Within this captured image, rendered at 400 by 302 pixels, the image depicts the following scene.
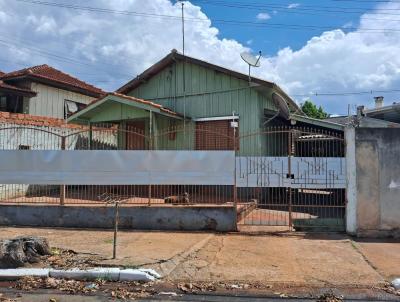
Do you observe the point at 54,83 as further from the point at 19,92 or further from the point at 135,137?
the point at 135,137

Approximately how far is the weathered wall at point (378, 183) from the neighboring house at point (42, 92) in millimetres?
15182

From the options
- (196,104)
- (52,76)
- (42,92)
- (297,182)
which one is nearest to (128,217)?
(297,182)

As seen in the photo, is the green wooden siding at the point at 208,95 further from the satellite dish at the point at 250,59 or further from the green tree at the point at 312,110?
the green tree at the point at 312,110

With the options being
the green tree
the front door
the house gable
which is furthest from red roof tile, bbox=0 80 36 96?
the green tree

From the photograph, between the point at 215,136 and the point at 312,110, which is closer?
the point at 215,136

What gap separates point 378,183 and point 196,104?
753 cm

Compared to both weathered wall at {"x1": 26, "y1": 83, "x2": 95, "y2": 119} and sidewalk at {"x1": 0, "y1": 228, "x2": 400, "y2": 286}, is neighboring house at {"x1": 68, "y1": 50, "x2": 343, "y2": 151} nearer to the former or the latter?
sidewalk at {"x1": 0, "y1": 228, "x2": 400, "y2": 286}

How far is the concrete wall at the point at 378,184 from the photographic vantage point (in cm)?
903

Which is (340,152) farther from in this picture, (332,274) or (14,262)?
(14,262)

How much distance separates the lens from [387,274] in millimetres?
6426

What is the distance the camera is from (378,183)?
909 centimetres

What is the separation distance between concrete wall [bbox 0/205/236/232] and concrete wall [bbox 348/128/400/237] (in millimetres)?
2889

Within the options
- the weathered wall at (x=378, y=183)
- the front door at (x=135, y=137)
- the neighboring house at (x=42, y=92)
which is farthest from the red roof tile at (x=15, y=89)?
the weathered wall at (x=378, y=183)

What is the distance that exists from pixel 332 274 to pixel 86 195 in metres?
7.23
